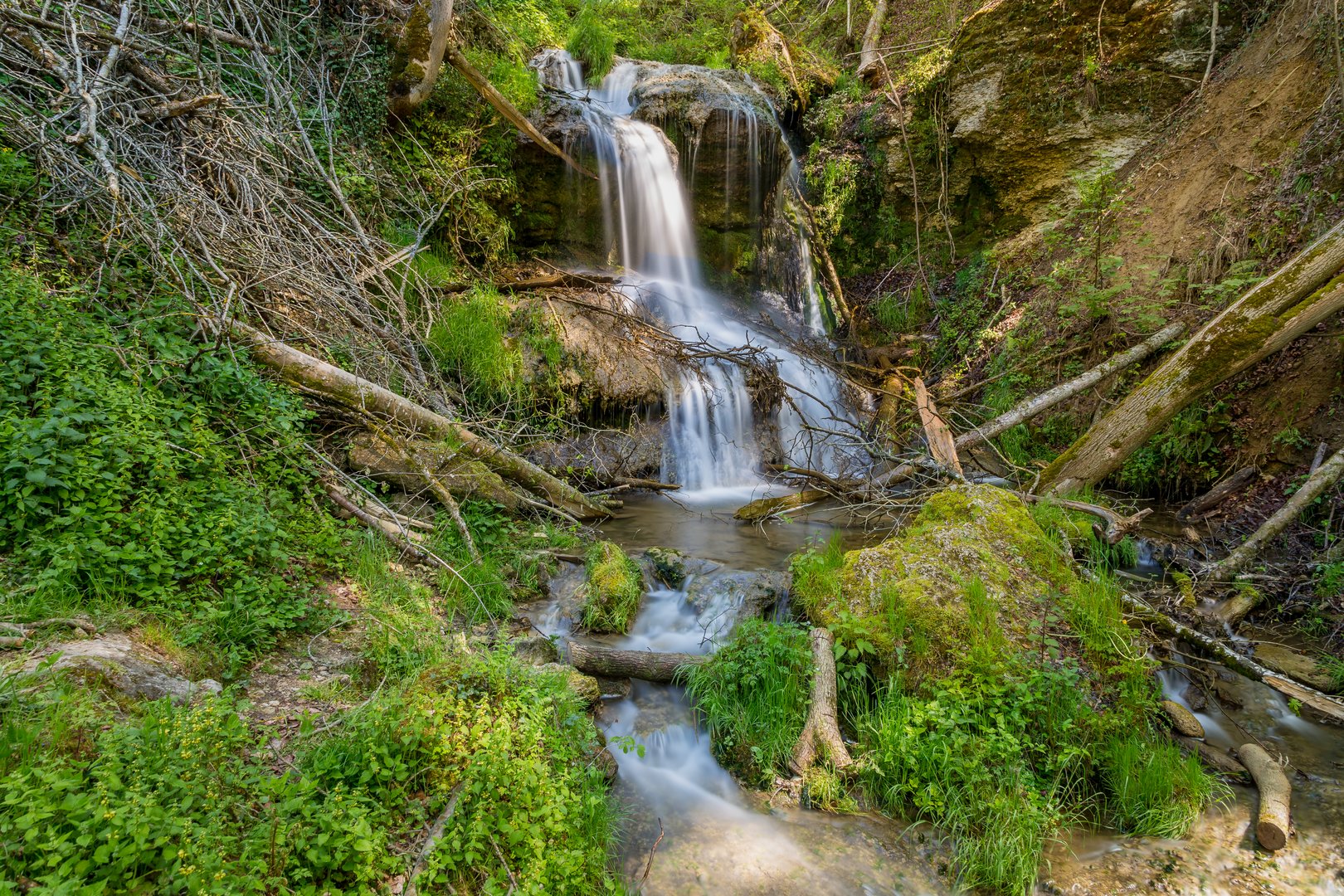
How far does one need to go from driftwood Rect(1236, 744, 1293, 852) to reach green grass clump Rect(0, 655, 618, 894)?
10.1 ft

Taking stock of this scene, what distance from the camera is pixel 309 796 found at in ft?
6.76

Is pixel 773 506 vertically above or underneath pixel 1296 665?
above

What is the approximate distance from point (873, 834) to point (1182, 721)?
86.5 inches

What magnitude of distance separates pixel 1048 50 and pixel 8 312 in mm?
12016

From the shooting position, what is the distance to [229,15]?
5.94m

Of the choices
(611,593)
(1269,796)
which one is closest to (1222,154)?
(1269,796)

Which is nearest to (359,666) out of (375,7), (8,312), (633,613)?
(633,613)

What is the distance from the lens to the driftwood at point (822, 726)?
3.22 m

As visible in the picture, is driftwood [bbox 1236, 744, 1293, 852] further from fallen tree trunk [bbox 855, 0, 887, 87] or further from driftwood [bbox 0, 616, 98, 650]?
fallen tree trunk [bbox 855, 0, 887, 87]

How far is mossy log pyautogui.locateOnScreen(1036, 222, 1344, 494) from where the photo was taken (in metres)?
4.95

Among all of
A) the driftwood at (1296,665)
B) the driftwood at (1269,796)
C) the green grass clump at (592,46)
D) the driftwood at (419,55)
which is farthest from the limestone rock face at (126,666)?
the green grass clump at (592,46)

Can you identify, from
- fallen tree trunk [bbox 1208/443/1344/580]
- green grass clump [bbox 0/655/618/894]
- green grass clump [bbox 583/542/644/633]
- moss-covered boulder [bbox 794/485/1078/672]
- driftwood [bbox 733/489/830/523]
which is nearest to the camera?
green grass clump [bbox 0/655/618/894]

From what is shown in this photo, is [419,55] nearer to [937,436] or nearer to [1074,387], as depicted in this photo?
[937,436]

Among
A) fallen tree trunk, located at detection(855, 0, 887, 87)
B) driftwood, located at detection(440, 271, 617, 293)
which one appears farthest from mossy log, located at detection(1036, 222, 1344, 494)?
fallen tree trunk, located at detection(855, 0, 887, 87)
